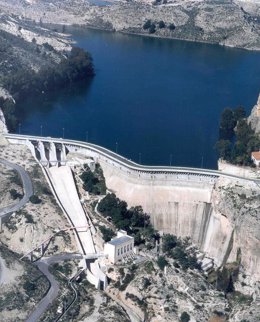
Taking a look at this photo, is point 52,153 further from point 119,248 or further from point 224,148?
point 119,248

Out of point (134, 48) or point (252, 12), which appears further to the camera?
point (252, 12)

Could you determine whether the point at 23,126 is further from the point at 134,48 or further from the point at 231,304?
the point at 134,48

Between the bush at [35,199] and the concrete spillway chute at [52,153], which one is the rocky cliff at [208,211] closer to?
the concrete spillway chute at [52,153]

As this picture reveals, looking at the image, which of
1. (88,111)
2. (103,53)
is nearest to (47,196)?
(88,111)

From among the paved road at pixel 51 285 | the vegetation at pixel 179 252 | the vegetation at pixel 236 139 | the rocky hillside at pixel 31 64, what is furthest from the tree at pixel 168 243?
the rocky hillside at pixel 31 64

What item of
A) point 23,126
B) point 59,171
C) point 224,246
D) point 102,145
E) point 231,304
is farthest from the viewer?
point 23,126

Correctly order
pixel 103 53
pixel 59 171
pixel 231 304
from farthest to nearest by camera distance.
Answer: pixel 103 53 → pixel 59 171 → pixel 231 304
